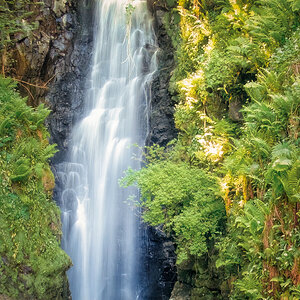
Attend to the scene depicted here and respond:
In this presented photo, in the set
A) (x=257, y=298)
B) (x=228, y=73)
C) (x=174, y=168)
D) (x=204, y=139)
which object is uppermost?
(x=228, y=73)

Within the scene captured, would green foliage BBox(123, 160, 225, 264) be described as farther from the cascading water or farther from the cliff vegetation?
the cascading water

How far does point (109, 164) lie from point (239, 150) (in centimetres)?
921

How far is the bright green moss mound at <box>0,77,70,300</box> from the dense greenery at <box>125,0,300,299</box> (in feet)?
9.60

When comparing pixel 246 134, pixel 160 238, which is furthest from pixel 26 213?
pixel 160 238

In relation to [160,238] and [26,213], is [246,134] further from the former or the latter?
[160,238]

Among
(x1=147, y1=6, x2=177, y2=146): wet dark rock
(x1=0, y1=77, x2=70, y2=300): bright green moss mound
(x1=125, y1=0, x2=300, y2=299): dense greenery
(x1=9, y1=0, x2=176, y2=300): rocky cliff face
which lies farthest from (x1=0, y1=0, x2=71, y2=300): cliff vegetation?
(x1=147, y1=6, x2=177, y2=146): wet dark rock

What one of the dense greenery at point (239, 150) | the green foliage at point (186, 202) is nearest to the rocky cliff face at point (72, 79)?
the dense greenery at point (239, 150)

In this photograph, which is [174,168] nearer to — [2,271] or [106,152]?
[2,271]

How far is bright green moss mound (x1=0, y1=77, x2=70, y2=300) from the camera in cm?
945

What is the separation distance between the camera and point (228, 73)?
10.9 m

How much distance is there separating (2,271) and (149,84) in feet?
37.2

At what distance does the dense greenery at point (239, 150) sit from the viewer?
22.3 ft

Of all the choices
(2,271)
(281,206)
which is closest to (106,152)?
(2,271)

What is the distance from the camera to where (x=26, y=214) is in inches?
395
